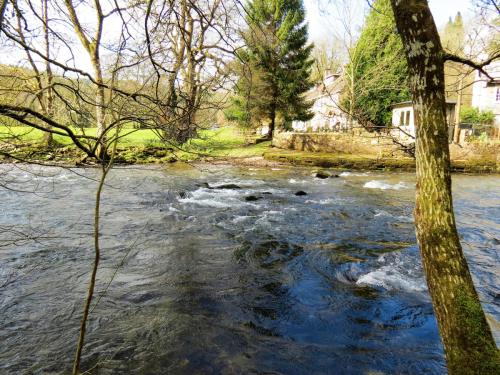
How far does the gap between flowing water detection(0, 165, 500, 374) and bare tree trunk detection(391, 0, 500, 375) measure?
7.15ft

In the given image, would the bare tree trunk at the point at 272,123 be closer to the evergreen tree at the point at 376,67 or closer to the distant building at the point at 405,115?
the evergreen tree at the point at 376,67

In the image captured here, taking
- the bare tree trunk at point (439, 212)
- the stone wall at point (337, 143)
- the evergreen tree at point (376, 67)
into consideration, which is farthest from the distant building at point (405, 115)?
the bare tree trunk at point (439, 212)

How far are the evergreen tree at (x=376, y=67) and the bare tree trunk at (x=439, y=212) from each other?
23796 millimetres

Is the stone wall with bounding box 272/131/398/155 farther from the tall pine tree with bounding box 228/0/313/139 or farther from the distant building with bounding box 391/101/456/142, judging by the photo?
the distant building with bounding box 391/101/456/142

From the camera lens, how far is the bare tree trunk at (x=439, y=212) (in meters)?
2.43

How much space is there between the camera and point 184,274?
6.97 meters

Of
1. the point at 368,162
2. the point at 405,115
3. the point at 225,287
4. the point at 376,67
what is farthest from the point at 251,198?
the point at 405,115

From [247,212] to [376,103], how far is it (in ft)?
82.3

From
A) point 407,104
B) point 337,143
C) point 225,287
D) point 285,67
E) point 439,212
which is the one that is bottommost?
point 225,287

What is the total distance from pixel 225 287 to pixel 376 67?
83.5 ft

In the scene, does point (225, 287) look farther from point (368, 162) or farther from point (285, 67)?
point (285, 67)

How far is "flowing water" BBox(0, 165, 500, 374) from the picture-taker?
15.1 ft

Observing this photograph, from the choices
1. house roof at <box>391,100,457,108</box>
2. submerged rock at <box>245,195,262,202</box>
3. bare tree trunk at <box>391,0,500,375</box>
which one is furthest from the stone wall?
bare tree trunk at <box>391,0,500,375</box>

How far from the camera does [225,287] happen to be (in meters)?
6.47
